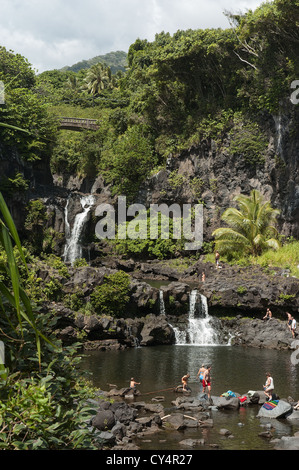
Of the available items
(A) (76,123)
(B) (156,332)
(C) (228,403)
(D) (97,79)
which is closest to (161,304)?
(B) (156,332)

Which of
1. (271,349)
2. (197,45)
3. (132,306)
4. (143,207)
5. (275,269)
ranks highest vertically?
(197,45)

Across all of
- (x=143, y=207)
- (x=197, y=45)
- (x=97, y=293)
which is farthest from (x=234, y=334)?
(x=197, y=45)

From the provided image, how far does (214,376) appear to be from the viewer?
1866cm

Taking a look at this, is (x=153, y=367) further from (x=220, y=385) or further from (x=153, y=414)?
(x=153, y=414)

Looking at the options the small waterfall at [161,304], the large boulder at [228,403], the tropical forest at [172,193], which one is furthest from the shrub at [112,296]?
the large boulder at [228,403]

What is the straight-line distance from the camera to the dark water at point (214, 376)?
1293cm

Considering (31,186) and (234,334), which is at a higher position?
(31,186)

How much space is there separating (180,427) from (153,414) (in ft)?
4.36

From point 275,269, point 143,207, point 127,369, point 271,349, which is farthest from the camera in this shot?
point 143,207

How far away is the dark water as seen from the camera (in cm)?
1293

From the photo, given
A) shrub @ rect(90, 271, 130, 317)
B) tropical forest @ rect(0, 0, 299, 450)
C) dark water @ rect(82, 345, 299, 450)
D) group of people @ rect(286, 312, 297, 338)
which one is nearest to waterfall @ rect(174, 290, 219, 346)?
tropical forest @ rect(0, 0, 299, 450)

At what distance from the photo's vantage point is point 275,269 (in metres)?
28.9

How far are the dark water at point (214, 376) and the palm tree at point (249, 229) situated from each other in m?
10.5

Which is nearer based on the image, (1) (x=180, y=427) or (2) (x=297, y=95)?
(1) (x=180, y=427)
